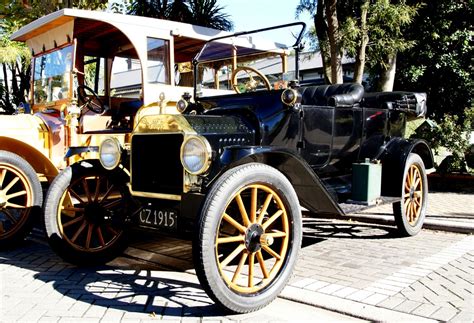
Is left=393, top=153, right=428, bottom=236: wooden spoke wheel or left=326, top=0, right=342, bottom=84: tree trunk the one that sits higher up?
left=326, top=0, right=342, bottom=84: tree trunk

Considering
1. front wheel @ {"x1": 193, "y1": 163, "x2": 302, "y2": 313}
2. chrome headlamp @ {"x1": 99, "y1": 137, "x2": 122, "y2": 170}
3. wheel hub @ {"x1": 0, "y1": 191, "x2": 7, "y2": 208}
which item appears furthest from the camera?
Result: wheel hub @ {"x1": 0, "y1": 191, "x2": 7, "y2": 208}

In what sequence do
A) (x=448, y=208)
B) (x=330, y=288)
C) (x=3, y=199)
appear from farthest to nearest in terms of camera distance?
(x=448, y=208) → (x=3, y=199) → (x=330, y=288)

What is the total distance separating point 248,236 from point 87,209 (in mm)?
1736

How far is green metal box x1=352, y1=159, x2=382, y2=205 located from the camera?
173 inches

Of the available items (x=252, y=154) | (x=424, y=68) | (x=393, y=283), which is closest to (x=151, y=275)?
(x=252, y=154)

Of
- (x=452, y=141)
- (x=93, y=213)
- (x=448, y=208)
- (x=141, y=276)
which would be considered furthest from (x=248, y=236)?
(x=452, y=141)

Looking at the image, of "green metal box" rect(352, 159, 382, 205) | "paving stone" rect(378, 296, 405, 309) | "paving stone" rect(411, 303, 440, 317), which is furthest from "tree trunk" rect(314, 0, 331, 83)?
"paving stone" rect(411, 303, 440, 317)

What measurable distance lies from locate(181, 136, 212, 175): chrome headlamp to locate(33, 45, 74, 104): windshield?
287cm

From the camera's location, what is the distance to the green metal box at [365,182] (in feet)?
14.4

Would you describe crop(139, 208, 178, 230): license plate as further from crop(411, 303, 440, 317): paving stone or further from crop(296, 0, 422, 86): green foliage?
crop(296, 0, 422, 86): green foliage

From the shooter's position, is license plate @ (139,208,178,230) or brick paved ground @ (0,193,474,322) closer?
brick paved ground @ (0,193,474,322)

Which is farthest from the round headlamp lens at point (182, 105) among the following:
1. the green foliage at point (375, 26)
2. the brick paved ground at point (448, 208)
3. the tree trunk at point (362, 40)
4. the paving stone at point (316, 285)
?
the tree trunk at point (362, 40)

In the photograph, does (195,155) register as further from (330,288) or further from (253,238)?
(330,288)

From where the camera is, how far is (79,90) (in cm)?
555
